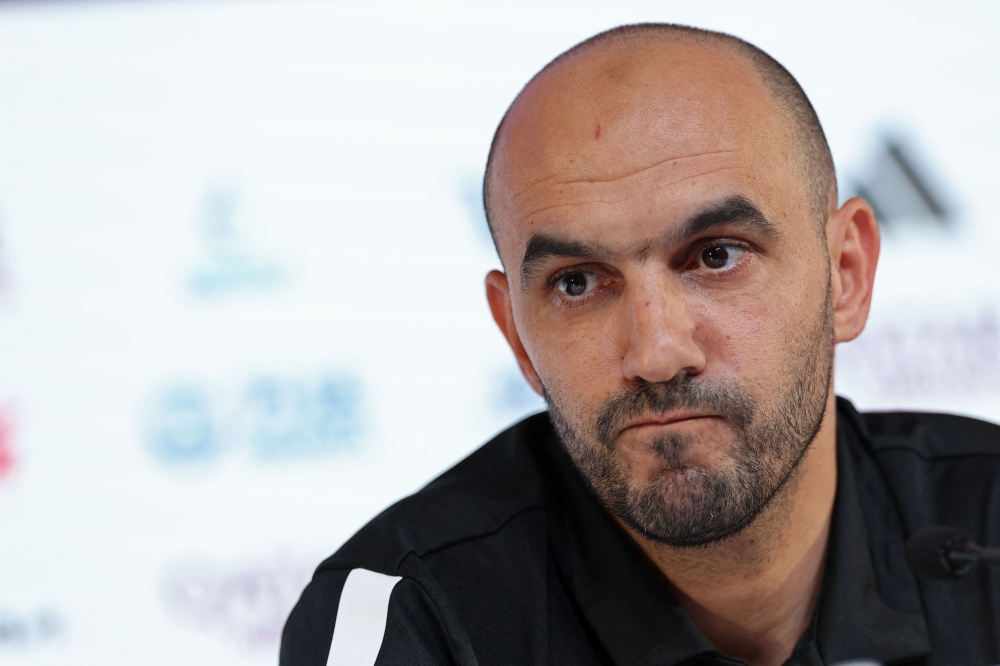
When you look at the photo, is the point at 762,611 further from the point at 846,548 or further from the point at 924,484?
the point at 924,484

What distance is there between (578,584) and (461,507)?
0.20 meters

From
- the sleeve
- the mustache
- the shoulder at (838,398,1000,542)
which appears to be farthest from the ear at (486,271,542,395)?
the shoulder at (838,398,1000,542)

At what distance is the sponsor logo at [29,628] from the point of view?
2504 millimetres

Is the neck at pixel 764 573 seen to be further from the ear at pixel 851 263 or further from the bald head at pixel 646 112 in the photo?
the bald head at pixel 646 112

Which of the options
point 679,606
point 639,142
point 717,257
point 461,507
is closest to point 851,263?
point 717,257

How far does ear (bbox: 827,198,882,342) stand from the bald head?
52 millimetres

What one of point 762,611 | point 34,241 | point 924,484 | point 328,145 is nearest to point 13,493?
point 34,241

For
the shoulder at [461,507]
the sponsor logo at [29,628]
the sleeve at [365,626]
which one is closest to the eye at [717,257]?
the shoulder at [461,507]

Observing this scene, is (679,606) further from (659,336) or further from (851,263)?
(851,263)

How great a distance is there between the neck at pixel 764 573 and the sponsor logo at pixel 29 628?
5.72ft

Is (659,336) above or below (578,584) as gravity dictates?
above

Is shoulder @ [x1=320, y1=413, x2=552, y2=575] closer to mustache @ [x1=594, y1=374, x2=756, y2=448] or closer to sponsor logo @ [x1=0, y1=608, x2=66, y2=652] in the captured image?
mustache @ [x1=594, y1=374, x2=756, y2=448]

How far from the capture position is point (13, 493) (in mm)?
2586

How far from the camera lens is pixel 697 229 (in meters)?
1.28
